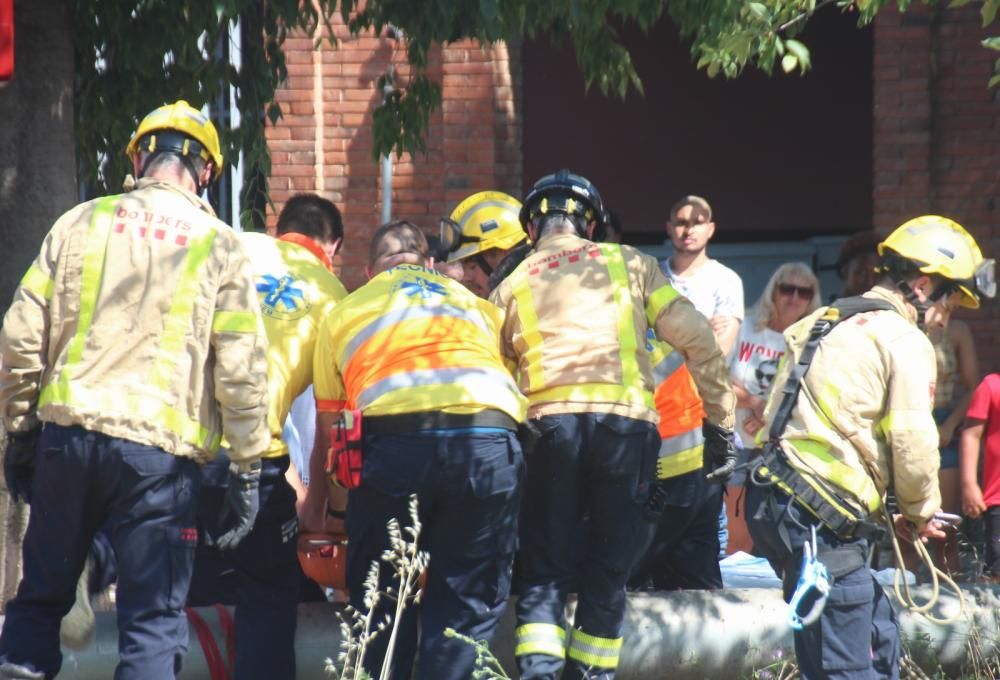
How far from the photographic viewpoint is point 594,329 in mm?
5285

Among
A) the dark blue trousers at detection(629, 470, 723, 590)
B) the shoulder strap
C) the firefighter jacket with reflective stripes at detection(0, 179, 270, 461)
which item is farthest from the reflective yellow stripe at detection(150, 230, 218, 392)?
the dark blue trousers at detection(629, 470, 723, 590)

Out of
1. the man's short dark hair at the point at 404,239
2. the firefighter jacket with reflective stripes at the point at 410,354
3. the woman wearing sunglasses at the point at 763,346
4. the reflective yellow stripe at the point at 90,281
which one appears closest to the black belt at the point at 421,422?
the firefighter jacket with reflective stripes at the point at 410,354

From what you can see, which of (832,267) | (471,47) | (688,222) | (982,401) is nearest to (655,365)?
(688,222)

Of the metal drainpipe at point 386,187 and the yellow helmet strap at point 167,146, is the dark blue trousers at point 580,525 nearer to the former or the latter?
the yellow helmet strap at point 167,146

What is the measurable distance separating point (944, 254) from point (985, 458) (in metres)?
2.99

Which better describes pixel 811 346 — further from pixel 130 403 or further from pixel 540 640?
pixel 130 403

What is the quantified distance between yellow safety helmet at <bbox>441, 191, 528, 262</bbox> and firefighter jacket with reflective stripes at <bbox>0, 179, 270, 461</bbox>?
194 centimetres

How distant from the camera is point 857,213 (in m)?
10.8

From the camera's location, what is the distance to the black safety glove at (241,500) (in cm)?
465

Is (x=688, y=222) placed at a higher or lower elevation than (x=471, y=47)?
lower

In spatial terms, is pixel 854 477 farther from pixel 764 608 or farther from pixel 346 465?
pixel 346 465

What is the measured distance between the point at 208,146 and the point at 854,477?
237 cm

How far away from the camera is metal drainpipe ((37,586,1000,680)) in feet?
17.6

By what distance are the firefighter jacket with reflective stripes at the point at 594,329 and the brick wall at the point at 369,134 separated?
414 centimetres
